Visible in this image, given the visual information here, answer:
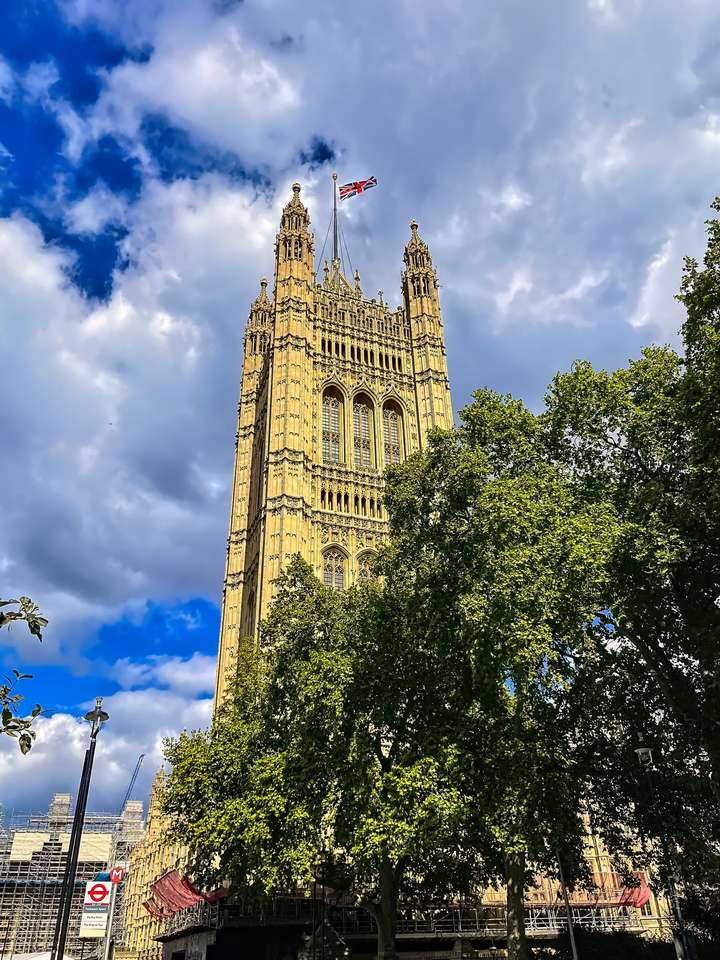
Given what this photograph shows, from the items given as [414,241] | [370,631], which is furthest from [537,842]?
[414,241]

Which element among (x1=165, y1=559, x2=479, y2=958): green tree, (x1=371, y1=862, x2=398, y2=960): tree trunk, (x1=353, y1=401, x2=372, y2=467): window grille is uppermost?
(x1=353, y1=401, x2=372, y2=467): window grille

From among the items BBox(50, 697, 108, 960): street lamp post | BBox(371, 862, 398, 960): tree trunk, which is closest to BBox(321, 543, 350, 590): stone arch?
BBox(371, 862, 398, 960): tree trunk

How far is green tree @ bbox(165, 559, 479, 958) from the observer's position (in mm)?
20438

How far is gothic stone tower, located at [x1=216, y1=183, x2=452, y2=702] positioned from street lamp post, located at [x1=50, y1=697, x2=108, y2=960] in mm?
29621

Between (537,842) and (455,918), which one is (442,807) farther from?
(455,918)

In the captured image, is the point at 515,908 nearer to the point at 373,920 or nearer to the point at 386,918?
the point at 386,918

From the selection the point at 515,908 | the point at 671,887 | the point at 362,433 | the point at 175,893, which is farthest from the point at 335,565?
the point at 671,887

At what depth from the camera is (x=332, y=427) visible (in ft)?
188

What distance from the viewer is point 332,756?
73.4 feet

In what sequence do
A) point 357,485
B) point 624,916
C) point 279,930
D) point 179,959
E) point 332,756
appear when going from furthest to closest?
1. point 357,485
2. point 624,916
3. point 179,959
4. point 279,930
5. point 332,756

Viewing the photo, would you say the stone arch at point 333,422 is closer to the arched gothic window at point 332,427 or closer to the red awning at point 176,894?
the arched gothic window at point 332,427

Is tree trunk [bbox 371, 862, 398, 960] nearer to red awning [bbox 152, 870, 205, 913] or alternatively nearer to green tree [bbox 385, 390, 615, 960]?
green tree [bbox 385, 390, 615, 960]

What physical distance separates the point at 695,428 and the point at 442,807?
12191mm

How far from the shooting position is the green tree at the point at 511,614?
1983cm
